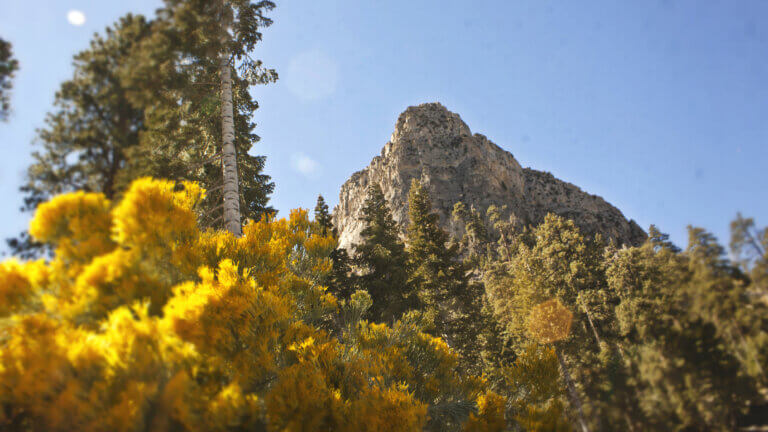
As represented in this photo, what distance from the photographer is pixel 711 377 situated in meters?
2.45

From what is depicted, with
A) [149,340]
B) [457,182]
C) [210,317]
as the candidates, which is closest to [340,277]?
[210,317]

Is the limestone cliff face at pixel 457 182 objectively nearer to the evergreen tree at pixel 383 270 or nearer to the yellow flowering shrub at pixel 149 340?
the evergreen tree at pixel 383 270

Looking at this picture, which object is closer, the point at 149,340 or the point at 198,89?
the point at 149,340

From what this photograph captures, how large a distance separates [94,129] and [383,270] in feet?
35.7

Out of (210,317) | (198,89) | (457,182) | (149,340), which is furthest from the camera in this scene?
(457,182)

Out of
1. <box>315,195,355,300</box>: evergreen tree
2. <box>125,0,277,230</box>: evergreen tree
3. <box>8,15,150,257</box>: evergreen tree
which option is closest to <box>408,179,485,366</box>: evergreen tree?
<box>315,195,355,300</box>: evergreen tree

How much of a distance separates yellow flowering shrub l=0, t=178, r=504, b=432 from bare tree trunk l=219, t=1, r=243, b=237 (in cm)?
129

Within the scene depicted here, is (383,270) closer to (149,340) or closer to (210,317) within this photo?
(210,317)

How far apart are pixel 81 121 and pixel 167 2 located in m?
1.79

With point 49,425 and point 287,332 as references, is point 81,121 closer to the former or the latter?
point 49,425

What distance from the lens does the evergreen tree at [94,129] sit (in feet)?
10.1

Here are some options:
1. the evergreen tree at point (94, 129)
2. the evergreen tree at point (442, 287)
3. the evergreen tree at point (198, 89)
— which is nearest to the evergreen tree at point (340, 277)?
the evergreen tree at point (442, 287)

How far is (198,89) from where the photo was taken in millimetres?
5602

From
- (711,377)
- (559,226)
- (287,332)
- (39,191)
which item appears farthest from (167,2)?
(559,226)
